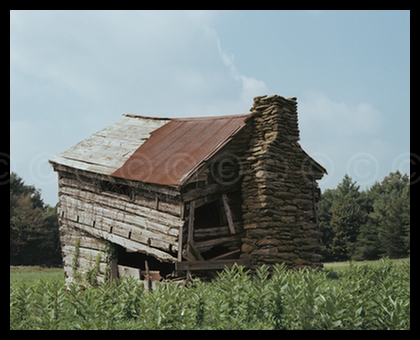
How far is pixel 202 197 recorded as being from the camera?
13.9 meters

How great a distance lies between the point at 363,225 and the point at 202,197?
106 ft

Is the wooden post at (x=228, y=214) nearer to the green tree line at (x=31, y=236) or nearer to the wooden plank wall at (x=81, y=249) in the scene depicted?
the wooden plank wall at (x=81, y=249)

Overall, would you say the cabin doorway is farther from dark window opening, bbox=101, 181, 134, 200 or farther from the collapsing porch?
dark window opening, bbox=101, 181, 134, 200

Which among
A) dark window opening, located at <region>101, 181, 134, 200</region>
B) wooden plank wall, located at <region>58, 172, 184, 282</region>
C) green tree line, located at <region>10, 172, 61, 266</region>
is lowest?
green tree line, located at <region>10, 172, 61, 266</region>

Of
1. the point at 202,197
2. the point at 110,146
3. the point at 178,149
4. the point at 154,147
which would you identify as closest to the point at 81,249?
the point at 110,146

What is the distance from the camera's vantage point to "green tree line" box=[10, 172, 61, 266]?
40.0m

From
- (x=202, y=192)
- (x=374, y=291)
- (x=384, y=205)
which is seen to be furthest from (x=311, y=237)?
(x=384, y=205)

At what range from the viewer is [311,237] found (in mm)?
16766

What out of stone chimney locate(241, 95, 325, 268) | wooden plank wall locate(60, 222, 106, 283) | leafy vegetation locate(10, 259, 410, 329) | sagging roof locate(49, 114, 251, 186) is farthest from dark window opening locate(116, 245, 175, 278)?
leafy vegetation locate(10, 259, 410, 329)

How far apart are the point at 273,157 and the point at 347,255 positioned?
30.6 m

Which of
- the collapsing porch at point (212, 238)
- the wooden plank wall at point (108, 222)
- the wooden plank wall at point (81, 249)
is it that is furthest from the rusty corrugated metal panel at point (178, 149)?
the wooden plank wall at point (81, 249)

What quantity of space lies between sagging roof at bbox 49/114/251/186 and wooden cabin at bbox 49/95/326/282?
6 cm
